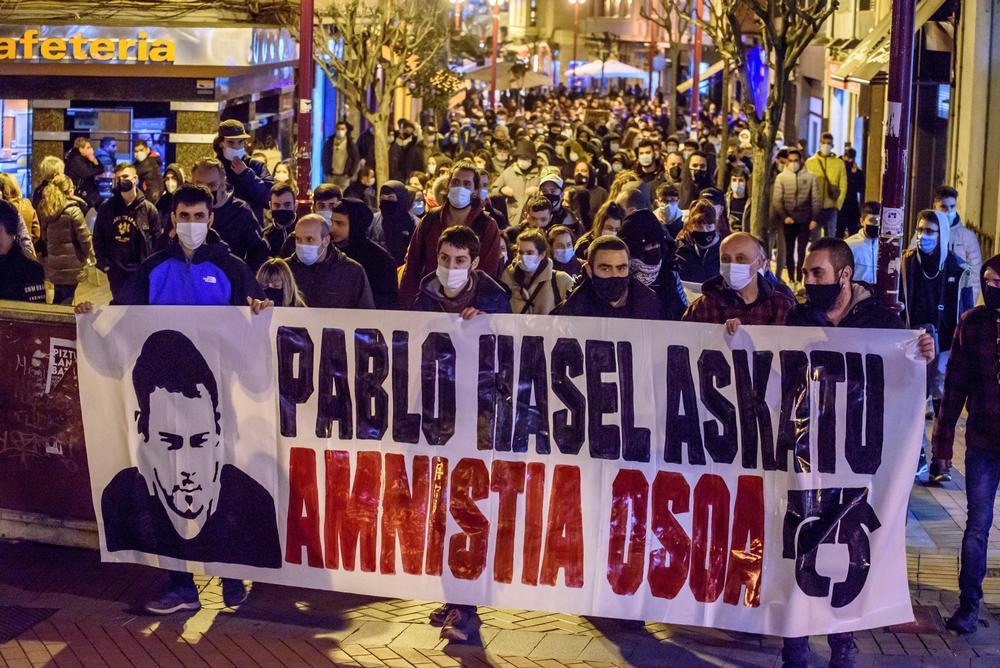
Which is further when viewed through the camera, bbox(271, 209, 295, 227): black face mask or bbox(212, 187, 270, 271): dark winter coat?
bbox(271, 209, 295, 227): black face mask

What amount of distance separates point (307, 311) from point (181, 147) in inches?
693

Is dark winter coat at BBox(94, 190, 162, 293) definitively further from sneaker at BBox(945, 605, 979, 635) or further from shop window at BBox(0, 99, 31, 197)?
shop window at BBox(0, 99, 31, 197)

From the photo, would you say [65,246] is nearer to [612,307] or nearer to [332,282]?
[332,282]

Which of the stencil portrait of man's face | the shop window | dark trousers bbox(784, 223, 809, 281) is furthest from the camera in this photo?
the shop window

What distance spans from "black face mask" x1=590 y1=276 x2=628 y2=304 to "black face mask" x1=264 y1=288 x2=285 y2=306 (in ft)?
5.77

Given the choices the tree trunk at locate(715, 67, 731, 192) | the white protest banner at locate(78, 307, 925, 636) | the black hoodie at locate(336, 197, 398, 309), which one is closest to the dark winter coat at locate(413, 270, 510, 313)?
the white protest banner at locate(78, 307, 925, 636)

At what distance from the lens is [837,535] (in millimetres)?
6977

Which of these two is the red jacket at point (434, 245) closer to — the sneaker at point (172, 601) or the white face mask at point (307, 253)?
the white face mask at point (307, 253)

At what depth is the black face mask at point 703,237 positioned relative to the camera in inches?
432

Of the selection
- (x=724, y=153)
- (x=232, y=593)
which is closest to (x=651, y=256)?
(x=232, y=593)

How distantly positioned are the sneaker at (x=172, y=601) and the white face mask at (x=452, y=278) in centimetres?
181

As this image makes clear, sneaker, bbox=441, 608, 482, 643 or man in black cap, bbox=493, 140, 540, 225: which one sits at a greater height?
man in black cap, bbox=493, 140, 540, 225

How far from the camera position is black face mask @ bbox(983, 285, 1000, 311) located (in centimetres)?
773

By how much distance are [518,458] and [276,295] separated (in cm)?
201
